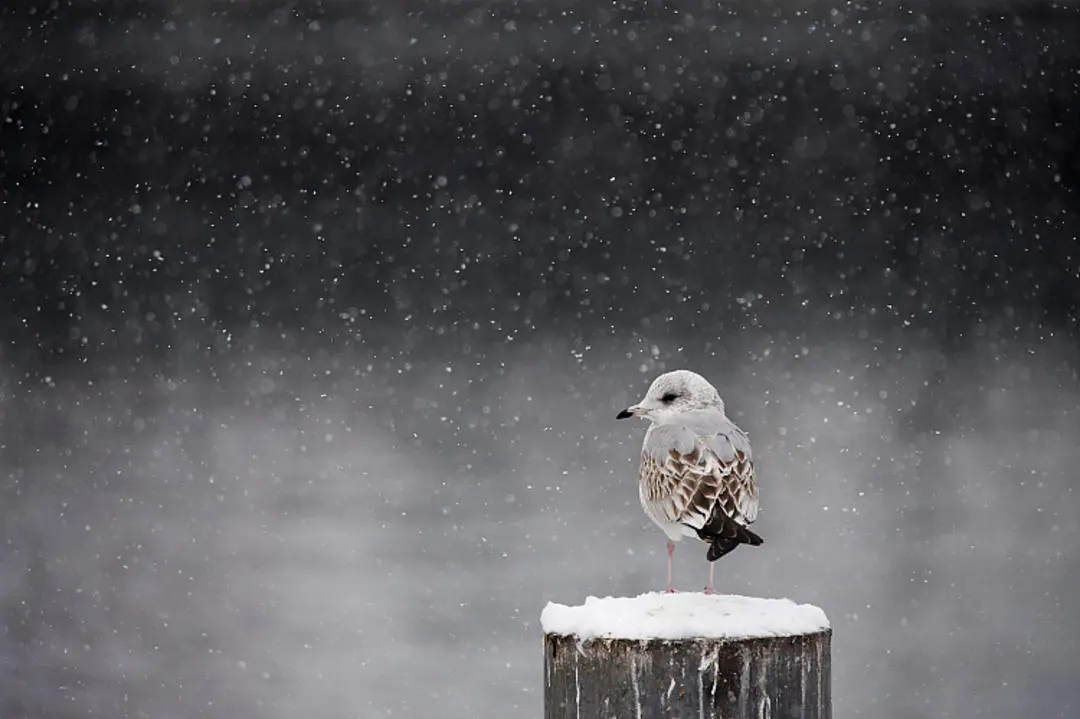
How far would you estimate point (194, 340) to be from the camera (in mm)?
12797

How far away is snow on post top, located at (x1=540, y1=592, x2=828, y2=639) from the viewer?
2.08 m

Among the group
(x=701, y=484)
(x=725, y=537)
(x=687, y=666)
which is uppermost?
(x=701, y=484)

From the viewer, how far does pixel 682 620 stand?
211 centimetres

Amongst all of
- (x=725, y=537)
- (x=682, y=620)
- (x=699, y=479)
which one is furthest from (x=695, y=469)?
(x=682, y=620)

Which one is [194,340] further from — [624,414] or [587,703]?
[587,703]

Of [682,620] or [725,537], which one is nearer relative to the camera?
[682,620]

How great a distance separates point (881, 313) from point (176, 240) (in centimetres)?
638

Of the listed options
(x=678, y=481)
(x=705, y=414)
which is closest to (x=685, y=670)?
(x=678, y=481)

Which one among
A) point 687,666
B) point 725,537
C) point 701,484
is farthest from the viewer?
point 701,484

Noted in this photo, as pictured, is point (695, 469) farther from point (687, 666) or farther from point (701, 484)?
point (687, 666)

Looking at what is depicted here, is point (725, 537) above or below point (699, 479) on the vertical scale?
below

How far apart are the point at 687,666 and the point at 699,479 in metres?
0.97

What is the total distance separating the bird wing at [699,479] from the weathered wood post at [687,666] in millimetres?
763

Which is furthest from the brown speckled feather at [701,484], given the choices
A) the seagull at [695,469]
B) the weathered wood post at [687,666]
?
the weathered wood post at [687,666]
